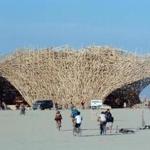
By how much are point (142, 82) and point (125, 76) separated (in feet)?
14.3

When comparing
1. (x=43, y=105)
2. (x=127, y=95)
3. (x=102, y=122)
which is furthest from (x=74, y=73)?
(x=102, y=122)

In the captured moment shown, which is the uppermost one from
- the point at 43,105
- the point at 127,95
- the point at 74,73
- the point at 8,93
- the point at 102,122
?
the point at 74,73

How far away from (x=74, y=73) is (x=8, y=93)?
11.9 m

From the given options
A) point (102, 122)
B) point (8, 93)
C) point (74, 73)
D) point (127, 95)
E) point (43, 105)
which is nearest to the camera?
point (102, 122)

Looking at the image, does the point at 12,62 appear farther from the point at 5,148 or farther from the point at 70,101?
the point at 5,148

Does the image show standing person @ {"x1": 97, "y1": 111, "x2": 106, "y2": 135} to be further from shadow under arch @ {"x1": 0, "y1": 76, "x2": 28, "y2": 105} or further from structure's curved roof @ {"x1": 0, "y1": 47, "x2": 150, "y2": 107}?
shadow under arch @ {"x1": 0, "y1": 76, "x2": 28, "y2": 105}

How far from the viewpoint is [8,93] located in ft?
291

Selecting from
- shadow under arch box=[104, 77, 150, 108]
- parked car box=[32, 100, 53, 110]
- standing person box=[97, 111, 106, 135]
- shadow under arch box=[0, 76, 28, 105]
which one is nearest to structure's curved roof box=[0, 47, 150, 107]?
shadow under arch box=[104, 77, 150, 108]

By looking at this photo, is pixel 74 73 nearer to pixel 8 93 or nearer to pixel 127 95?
pixel 127 95

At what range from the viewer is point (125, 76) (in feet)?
261

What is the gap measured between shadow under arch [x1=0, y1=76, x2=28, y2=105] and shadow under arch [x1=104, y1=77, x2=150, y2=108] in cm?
1208

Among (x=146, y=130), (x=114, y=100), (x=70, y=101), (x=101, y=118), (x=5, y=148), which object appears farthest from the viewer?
(x=114, y=100)

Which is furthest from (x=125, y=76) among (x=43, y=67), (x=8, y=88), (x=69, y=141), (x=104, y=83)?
(x=69, y=141)

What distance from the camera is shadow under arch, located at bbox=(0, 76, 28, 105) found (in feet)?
287
